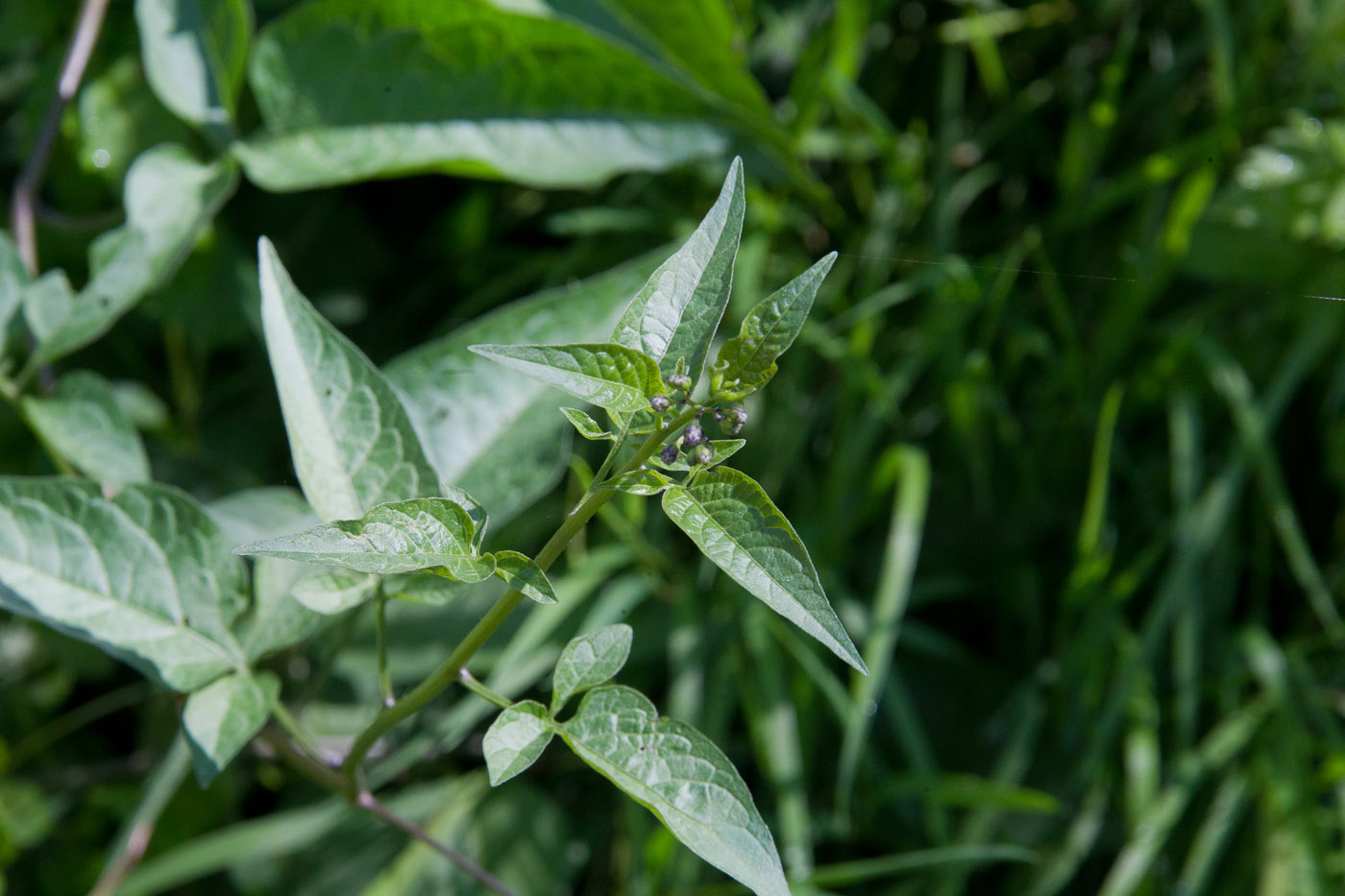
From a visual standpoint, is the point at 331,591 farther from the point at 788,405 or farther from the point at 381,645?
the point at 788,405

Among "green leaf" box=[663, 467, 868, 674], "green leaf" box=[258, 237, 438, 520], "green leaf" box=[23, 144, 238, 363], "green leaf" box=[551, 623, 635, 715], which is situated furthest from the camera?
"green leaf" box=[23, 144, 238, 363]

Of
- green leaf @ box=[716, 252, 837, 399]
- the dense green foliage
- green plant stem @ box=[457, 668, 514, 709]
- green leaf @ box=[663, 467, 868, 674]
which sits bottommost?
the dense green foliage

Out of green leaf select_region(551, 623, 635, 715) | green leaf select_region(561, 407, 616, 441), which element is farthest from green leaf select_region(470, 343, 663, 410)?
green leaf select_region(551, 623, 635, 715)

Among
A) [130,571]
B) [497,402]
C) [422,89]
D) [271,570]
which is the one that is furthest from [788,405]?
[130,571]

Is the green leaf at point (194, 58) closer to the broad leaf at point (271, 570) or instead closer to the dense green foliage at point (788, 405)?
the dense green foliage at point (788, 405)

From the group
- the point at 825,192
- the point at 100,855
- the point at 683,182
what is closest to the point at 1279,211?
the point at 825,192

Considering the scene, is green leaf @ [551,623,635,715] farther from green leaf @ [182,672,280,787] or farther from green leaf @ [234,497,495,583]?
green leaf @ [182,672,280,787]

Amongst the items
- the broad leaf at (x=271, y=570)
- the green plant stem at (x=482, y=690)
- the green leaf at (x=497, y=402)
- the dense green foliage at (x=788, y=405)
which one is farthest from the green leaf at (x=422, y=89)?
the green plant stem at (x=482, y=690)
